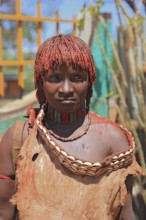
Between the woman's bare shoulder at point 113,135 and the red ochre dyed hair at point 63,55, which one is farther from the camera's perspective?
the woman's bare shoulder at point 113,135

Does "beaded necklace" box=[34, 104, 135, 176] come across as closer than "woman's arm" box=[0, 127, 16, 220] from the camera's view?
Yes

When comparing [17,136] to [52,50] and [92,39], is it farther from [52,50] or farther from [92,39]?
[92,39]

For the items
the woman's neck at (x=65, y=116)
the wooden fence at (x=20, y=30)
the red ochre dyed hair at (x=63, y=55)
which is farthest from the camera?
the wooden fence at (x=20, y=30)

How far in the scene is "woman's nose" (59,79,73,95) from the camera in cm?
124

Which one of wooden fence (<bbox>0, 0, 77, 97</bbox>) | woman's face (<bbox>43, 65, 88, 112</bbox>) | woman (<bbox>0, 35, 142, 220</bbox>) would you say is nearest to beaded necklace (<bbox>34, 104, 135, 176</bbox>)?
woman (<bbox>0, 35, 142, 220</bbox>)

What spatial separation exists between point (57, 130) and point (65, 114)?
63 mm

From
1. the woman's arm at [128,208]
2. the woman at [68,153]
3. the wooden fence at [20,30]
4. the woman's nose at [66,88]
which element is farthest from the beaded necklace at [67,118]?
the wooden fence at [20,30]

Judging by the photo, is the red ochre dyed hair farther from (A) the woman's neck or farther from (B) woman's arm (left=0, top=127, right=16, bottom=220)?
(B) woman's arm (left=0, top=127, right=16, bottom=220)

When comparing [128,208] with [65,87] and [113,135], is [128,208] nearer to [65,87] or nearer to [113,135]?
[113,135]

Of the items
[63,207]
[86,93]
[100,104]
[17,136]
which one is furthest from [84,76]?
[100,104]

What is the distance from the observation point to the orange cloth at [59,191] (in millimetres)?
1288

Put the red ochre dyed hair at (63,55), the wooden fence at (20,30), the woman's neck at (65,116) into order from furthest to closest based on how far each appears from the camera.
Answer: the wooden fence at (20,30) → the woman's neck at (65,116) → the red ochre dyed hair at (63,55)

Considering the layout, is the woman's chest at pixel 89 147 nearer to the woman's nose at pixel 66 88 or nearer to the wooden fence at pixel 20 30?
the woman's nose at pixel 66 88

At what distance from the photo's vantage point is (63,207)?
129cm
